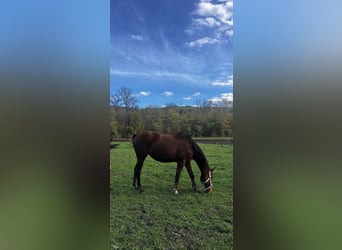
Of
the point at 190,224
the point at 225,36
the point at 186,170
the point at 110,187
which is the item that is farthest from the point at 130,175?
the point at 225,36

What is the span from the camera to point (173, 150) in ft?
6.50

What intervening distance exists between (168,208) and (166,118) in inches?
25.9

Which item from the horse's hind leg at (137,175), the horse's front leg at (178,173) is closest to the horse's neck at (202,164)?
the horse's front leg at (178,173)

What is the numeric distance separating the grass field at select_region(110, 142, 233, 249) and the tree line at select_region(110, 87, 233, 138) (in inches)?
4.7

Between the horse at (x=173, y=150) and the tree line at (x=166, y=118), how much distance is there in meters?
0.05

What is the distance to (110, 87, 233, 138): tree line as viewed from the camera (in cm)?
186

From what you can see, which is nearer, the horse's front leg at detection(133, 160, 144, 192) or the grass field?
the grass field

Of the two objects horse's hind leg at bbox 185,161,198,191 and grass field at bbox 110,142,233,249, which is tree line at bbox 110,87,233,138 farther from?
horse's hind leg at bbox 185,161,198,191

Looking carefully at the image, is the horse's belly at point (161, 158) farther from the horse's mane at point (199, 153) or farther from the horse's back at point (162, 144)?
the horse's mane at point (199, 153)

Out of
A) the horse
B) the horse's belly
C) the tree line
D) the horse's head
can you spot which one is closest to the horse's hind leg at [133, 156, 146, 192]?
the horse

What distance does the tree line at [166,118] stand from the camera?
1859mm
